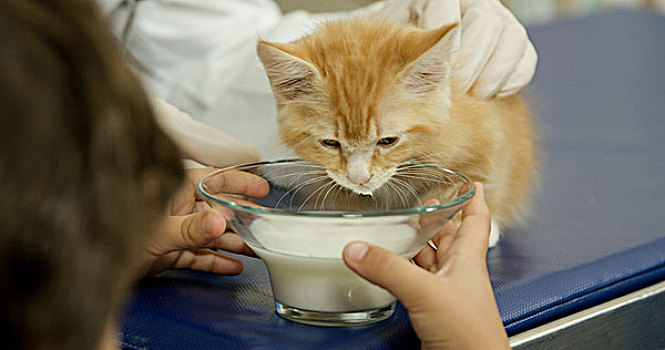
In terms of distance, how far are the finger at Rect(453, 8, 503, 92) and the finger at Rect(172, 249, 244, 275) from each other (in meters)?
0.49

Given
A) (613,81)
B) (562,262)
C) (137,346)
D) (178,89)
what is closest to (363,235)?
(137,346)

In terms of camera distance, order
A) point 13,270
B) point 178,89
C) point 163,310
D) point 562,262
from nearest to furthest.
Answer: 1. point 13,270
2. point 163,310
3. point 562,262
4. point 178,89

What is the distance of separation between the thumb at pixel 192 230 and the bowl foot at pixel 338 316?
5.1 inches

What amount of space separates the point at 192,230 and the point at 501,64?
63 cm

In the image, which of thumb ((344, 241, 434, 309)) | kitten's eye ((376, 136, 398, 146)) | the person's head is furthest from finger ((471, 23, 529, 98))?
the person's head

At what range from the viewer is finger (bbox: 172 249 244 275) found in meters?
0.91

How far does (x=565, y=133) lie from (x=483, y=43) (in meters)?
0.87

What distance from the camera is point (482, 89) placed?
3.52 feet

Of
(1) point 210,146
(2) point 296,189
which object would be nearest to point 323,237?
(2) point 296,189

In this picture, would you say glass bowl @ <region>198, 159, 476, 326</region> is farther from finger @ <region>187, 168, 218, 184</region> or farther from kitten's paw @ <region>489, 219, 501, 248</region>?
kitten's paw @ <region>489, 219, 501, 248</region>

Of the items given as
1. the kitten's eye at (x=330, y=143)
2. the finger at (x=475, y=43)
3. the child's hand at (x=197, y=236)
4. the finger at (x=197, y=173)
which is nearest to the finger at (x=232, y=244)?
the child's hand at (x=197, y=236)

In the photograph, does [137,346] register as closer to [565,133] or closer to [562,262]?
[562,262]

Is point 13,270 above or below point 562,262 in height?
above

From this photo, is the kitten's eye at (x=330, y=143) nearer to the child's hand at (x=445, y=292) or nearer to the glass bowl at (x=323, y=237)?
the glass bowl at (x=323, y=237)
